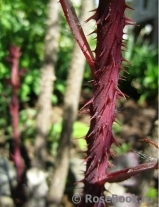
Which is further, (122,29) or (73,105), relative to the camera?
(73,105)

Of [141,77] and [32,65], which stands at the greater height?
[32,65]

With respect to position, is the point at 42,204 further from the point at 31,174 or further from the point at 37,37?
the point at 37,37

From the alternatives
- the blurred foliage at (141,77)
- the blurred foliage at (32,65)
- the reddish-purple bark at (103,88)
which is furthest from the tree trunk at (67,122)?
the blurred foliage at (141,77)

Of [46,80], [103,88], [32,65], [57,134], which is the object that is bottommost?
[57,134]

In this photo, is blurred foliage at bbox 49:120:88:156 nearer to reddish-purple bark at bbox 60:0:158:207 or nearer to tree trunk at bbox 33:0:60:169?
tree trunk at bbox 33:0:60:169

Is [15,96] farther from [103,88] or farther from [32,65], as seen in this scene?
[32,65]

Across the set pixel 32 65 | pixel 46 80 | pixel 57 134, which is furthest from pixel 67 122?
pixel 32 65

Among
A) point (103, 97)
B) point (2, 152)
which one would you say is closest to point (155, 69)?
point (2, 152)

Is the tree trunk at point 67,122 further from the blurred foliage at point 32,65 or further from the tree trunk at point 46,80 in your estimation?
the blurred foliage at point 32,65
